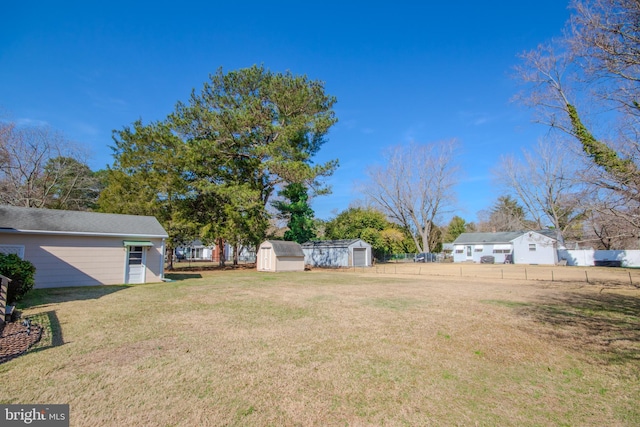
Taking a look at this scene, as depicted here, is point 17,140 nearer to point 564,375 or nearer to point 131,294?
point 131,294

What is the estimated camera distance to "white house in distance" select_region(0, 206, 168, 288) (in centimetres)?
1281

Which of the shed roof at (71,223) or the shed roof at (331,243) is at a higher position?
the shed roof at (71,223)

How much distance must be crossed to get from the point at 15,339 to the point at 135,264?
10520 millimetres

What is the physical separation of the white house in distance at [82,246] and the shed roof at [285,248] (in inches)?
339

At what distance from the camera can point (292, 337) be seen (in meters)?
6.02

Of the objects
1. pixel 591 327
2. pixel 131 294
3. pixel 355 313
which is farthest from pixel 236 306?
pixel 591 327

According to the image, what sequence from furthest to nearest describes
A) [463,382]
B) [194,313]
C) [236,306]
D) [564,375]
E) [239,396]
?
[236,306] → [194,313] → [564,375] → [463,382] → [239,396]

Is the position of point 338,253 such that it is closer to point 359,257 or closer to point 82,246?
point 359,257

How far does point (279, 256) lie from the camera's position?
76.3ft

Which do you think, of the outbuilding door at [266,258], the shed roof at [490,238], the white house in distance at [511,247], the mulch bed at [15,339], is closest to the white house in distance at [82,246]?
the mulch bed at [15,339]

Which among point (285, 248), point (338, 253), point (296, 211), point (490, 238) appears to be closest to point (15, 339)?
point (285, 248)

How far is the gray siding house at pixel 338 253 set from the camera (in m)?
28.6

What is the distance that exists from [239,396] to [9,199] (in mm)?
29828

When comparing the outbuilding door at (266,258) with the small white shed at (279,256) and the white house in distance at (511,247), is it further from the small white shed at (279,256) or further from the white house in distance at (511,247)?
the white house in distance at (511,247)
